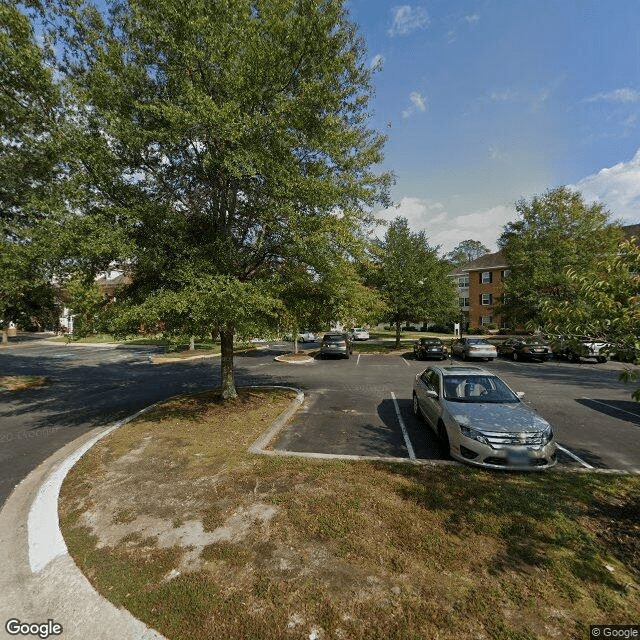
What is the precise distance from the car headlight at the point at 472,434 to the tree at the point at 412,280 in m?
20.7

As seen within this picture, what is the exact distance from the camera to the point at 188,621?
3.08 metres

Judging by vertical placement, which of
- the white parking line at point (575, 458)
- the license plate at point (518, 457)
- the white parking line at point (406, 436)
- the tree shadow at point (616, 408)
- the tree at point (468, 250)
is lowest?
the white parking line at point (406, 436)

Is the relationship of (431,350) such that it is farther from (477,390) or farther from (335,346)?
(477,390)

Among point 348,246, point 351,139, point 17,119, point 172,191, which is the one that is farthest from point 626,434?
point 17,119

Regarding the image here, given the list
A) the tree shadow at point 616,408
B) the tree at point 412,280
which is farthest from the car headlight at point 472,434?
the tree at point 412,280

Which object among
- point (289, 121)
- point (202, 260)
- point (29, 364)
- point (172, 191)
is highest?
point (289, 121)

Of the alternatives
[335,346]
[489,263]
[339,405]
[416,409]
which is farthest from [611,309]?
[489,263]

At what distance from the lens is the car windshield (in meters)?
7.12

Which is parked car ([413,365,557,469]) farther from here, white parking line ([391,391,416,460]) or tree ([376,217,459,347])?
tree ([376,217,459,347])

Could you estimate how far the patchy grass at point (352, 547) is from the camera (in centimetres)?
308

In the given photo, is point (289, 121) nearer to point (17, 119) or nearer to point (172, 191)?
point (172, 191)

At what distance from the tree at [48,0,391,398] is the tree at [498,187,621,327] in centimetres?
1864

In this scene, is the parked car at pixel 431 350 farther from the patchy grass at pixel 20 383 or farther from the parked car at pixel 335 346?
the patchy grass at pixel 20 383

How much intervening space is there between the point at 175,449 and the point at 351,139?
26.5 ft
